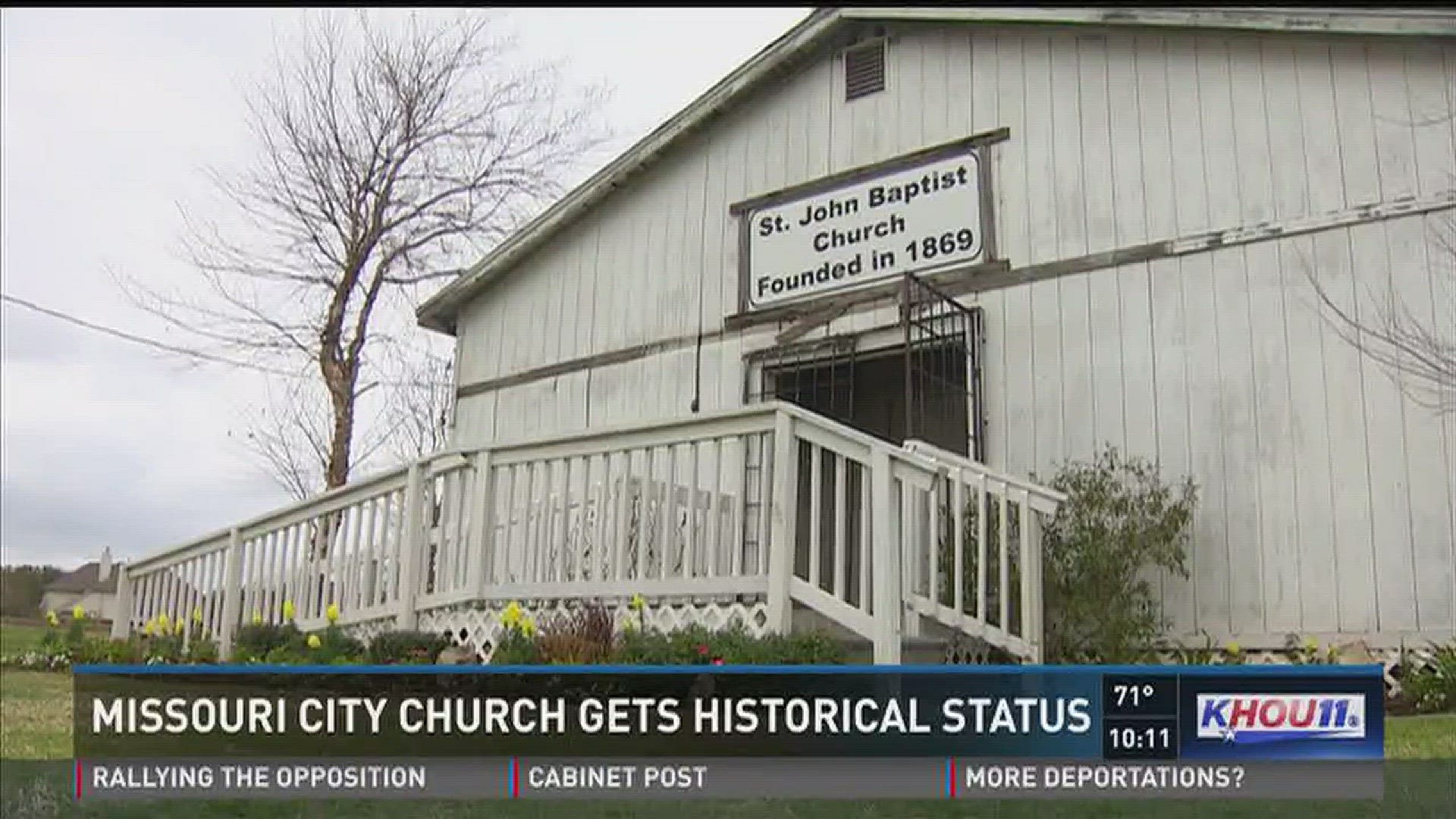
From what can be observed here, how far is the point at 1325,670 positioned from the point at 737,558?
2766mm

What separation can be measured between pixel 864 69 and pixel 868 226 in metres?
→ 1.32

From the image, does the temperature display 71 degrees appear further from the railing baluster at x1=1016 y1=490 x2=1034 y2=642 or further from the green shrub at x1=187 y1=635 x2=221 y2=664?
the green shrub at x1=187 y1=635 x2=221 y2=664

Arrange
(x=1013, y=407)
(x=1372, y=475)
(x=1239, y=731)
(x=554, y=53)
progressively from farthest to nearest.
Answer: (x=554, y=53) < (x=1013, y=407) < (x=1372, y=475) < (x=1239, y=731)

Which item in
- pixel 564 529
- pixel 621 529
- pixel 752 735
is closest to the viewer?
pixel 752 735

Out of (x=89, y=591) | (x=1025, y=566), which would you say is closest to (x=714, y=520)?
(x=1025, y=566)

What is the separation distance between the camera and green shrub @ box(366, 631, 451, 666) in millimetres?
6555

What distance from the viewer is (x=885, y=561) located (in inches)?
230

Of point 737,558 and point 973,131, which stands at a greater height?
point 973,131

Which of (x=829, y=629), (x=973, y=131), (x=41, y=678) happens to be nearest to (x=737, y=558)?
(x=829, y=629)

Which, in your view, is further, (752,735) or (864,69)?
(864,69)

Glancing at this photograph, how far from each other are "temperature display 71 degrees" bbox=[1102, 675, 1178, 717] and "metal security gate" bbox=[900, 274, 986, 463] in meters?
3.53

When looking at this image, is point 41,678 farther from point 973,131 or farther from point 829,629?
point 973,131

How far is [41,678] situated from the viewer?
805 cm

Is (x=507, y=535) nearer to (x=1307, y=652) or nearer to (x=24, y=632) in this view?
(x=1307, y=652)
